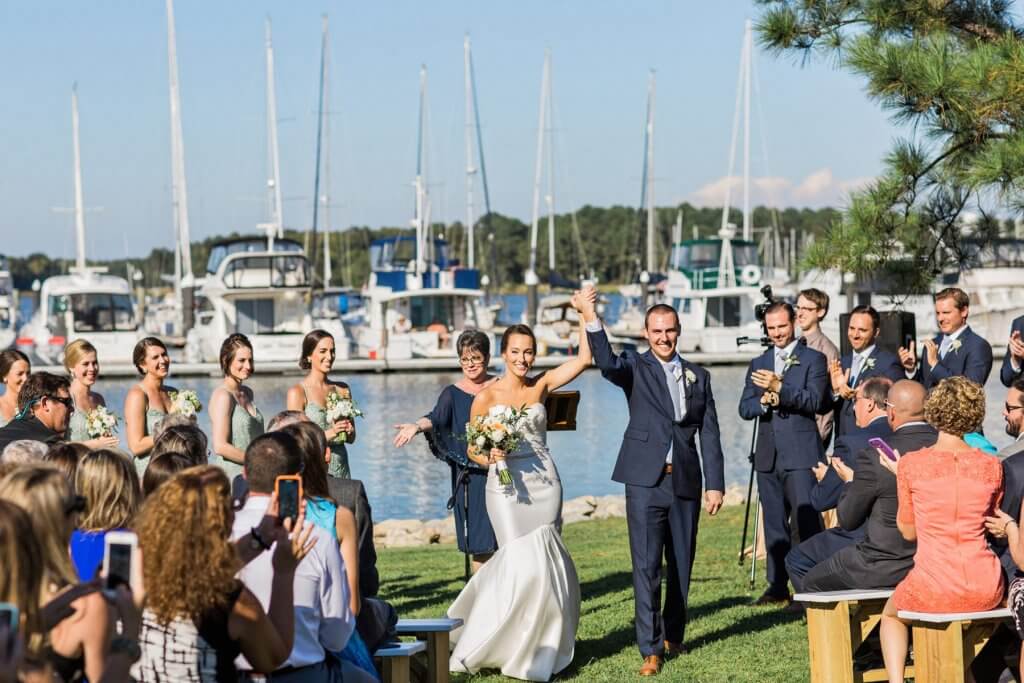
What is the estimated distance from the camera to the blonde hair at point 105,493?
5.01 meters

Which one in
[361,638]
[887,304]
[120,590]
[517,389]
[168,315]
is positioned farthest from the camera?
[168,315]

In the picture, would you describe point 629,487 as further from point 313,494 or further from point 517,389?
point 313,494

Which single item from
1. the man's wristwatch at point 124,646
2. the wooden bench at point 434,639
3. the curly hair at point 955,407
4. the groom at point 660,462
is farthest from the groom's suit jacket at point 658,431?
the man's wristwatch at point 124,646

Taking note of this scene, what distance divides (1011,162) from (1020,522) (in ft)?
11.9

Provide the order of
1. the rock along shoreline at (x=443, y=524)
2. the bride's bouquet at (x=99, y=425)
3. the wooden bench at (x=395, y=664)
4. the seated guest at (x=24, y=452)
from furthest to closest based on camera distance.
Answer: the rock along shoreline at (x=443, y=524), the bride's bouquet at (x=99, y=425), the wooden bench at (x=395, y=664), the seated guest at (x=24, y=452)

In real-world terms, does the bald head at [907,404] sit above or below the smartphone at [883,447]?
above

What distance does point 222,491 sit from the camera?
438cm

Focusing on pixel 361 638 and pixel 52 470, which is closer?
pixel 52 470

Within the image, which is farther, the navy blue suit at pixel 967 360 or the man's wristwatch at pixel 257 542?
the navy blue suit at pixel 967 360

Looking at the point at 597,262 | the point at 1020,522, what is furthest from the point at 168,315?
the point at 1020,522

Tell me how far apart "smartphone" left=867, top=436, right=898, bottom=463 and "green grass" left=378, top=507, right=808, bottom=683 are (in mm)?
1523

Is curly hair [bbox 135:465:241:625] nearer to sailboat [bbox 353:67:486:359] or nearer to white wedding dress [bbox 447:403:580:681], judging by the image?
white wedding dress [bbox 447:403:580:681]

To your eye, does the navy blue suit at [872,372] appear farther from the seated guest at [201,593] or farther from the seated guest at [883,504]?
the seated guest at [201,593]

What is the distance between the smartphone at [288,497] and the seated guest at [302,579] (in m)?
0.38
